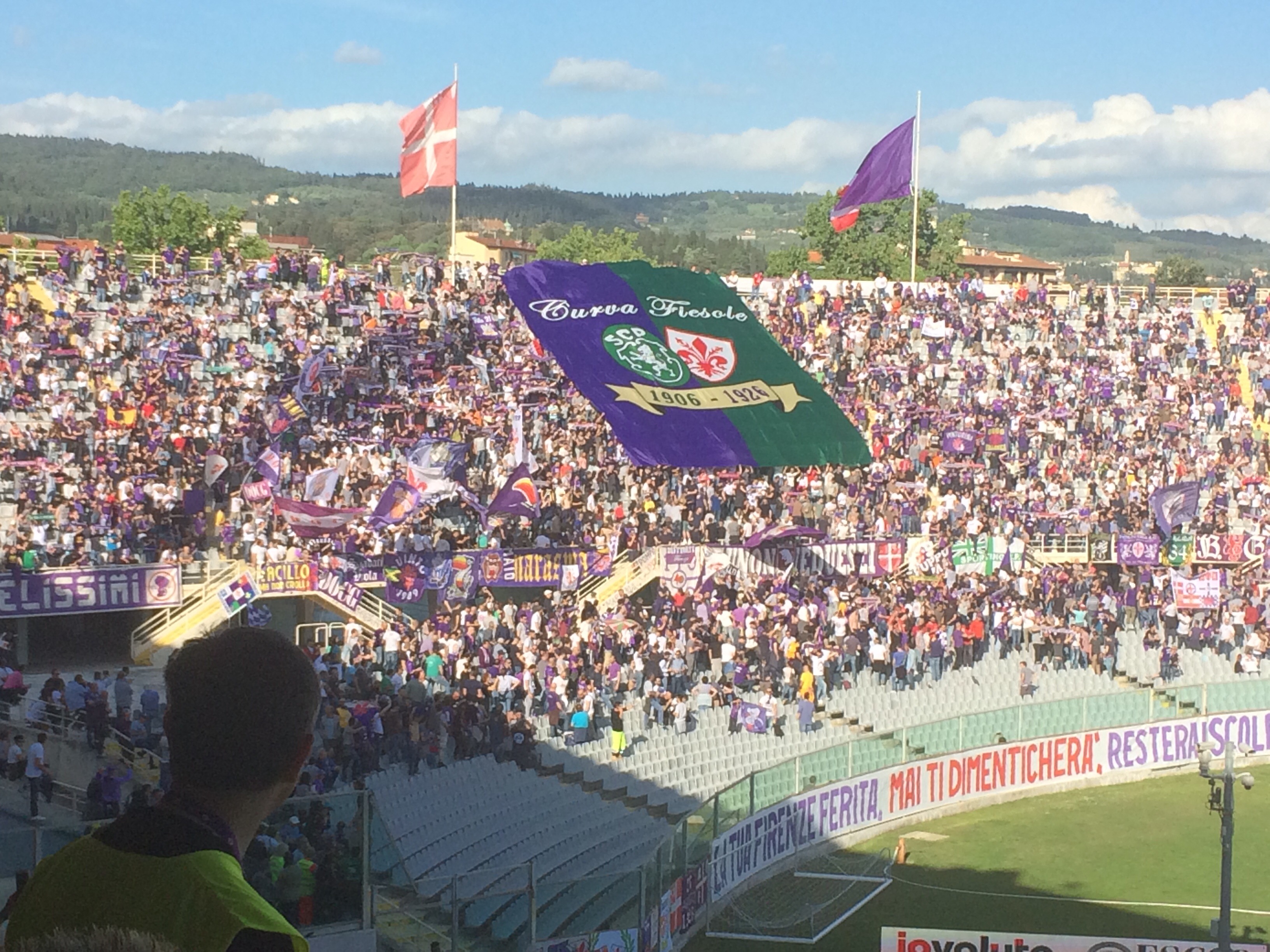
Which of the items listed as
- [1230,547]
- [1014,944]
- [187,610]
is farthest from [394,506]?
[1230,547]

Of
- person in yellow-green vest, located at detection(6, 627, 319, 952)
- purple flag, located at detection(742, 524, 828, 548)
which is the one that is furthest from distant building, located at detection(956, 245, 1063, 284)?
person in yellow-green vest, located at detection(6, 627, 319, 952)

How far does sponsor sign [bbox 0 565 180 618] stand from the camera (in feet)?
81.6

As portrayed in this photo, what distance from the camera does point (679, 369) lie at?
27.0 metres

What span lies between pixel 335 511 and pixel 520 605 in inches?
192

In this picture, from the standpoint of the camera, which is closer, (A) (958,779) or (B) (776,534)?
(A) (958,779)

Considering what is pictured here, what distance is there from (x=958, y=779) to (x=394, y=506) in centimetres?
1105

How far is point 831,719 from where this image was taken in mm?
28547

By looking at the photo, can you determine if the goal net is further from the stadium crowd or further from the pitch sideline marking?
the stadium crowd

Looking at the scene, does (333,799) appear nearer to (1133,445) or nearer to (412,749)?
(412,749)

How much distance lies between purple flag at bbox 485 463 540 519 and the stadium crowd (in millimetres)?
1068

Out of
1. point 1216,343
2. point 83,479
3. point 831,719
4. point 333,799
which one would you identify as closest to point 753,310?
point 1216,343

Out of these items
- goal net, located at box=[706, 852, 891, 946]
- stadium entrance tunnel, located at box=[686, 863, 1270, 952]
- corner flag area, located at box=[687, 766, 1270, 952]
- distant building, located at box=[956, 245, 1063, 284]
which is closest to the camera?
stadium entrance tunnel, located at box=[686, 863, 1270, 952]

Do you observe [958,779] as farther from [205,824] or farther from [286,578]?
[205,824]

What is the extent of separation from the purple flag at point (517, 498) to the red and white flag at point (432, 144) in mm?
14008
